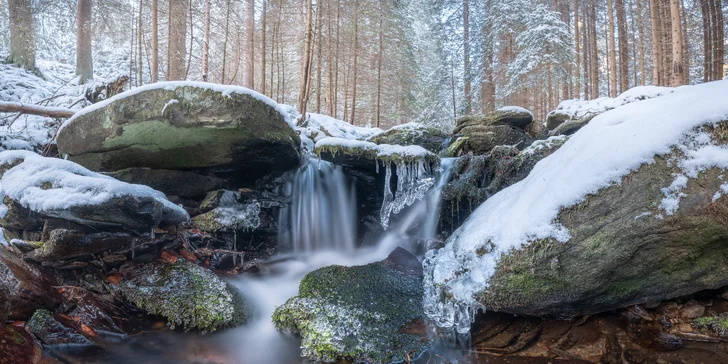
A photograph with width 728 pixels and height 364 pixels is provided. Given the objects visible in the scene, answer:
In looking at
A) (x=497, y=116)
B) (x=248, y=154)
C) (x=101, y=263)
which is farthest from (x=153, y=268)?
(x=497, y=116)

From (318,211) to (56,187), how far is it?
14.5 feet

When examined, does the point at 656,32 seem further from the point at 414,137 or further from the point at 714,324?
the point at 714,324

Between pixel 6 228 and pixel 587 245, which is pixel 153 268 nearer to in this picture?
pixel 6 228

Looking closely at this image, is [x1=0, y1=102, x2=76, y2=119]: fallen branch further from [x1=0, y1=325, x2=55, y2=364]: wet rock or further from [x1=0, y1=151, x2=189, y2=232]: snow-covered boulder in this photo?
[x1=0, y1=325, x2=55, y2=364]: wet rock

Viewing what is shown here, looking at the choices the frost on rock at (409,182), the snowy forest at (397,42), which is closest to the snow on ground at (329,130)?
the snowy forest at (397,42)

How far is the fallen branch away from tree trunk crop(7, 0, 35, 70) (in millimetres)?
7054

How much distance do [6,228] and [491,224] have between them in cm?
664

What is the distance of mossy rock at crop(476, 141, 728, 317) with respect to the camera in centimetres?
333

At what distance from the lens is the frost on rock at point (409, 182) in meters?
6.75

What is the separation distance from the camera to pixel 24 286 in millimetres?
3814

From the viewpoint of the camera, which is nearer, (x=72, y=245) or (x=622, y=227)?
(x=622, y=227)

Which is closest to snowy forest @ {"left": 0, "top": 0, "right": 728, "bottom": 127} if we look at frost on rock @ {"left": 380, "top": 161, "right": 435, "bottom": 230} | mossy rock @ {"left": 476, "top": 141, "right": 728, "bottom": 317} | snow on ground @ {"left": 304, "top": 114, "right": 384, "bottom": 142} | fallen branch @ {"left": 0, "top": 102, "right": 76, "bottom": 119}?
snow on ground @ {"left": 304, "top": 114, "right": 384, "bottom": 142}

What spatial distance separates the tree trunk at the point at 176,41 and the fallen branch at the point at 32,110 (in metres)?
4.68

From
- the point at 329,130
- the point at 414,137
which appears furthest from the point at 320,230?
the point at 414,137
